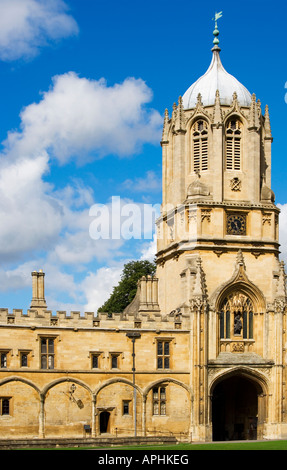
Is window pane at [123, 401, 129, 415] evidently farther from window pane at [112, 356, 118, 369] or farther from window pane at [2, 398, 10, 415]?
window pane at [2, 398, 10, 415]

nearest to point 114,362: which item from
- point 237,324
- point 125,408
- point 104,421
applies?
point 125,408

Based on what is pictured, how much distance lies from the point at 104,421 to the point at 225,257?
44.4 ft

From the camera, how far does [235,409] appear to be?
202ft

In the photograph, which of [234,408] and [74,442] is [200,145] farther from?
[74,442]

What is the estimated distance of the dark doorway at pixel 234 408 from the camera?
6016 centimetres

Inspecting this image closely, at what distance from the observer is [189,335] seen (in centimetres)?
5750

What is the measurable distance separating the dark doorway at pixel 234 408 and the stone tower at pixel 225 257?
0.23 feet

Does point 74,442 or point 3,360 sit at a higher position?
point 3,360

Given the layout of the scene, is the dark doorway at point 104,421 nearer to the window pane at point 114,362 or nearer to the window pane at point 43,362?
the window pane at point 114,362

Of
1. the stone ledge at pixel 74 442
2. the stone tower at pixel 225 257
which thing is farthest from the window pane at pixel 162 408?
the stone ledge at pixel 74 442

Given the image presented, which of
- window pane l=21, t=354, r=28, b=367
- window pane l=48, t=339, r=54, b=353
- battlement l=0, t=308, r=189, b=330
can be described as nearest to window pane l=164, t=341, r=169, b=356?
battlement l=0, t=308, r=189, b=330
